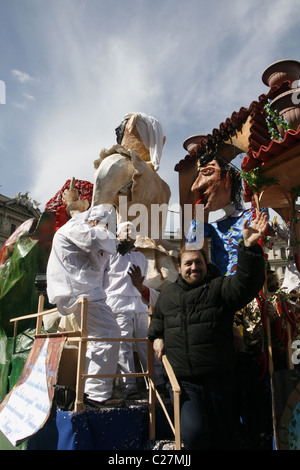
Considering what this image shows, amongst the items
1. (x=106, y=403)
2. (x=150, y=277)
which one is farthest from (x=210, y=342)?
(x=150, y=277)

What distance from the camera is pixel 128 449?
305cm

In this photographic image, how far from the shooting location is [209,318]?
2596mm

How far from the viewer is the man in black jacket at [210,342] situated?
2.46 m

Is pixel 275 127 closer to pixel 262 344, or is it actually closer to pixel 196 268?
pixel 196 268

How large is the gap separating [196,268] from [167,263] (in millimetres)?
3101

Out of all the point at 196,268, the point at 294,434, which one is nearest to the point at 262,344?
the point at 294,434

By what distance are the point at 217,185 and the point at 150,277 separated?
2.07 m

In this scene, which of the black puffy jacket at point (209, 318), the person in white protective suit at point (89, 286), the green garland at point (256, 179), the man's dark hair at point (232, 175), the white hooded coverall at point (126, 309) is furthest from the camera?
the man's dark hair at point (232, 175)

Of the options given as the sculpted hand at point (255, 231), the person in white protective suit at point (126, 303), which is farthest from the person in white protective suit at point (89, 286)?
the sculpted hand at point (255, 231)

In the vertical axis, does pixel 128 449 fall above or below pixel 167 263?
below

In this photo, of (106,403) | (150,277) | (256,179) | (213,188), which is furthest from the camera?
(150,277)

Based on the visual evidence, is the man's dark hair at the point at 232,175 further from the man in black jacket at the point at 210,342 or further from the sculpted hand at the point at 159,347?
the sculpted hand at the point at 159,347

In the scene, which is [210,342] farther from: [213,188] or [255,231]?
[213,188]

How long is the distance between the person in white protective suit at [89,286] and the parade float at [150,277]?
28 centimetres
